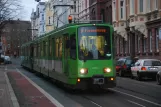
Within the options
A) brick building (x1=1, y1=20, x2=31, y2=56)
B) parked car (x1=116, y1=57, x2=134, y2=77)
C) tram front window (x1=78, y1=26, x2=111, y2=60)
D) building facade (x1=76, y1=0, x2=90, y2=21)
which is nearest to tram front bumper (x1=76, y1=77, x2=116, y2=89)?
tram front window (x1=78, y1=26, x2=111, y2=60)

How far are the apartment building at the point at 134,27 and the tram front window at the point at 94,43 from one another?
64.0 ft

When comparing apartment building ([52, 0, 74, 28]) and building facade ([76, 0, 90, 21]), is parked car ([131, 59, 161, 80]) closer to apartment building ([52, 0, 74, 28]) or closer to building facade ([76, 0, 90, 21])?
building facade ([76, 0, 90, 21])

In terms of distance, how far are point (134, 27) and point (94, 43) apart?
24.2 meters

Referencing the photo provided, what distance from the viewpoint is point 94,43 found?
58.0 ft

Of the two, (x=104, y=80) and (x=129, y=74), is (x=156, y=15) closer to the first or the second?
(x=129, y=74)

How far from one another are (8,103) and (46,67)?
12.2 m

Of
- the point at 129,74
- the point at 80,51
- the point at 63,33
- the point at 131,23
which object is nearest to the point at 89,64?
the point at 80,51

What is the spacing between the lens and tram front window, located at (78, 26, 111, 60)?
17578 mm

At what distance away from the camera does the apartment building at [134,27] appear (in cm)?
3903

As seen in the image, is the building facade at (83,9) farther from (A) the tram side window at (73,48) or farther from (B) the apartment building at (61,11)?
(A) the tram side window at (73,48)

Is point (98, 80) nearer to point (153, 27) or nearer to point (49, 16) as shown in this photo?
point (153, 27)

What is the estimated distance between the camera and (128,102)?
591 inches

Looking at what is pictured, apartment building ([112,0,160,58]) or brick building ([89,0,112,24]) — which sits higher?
brick building ([89,0,112,24])

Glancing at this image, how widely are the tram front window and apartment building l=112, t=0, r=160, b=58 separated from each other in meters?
19.5
